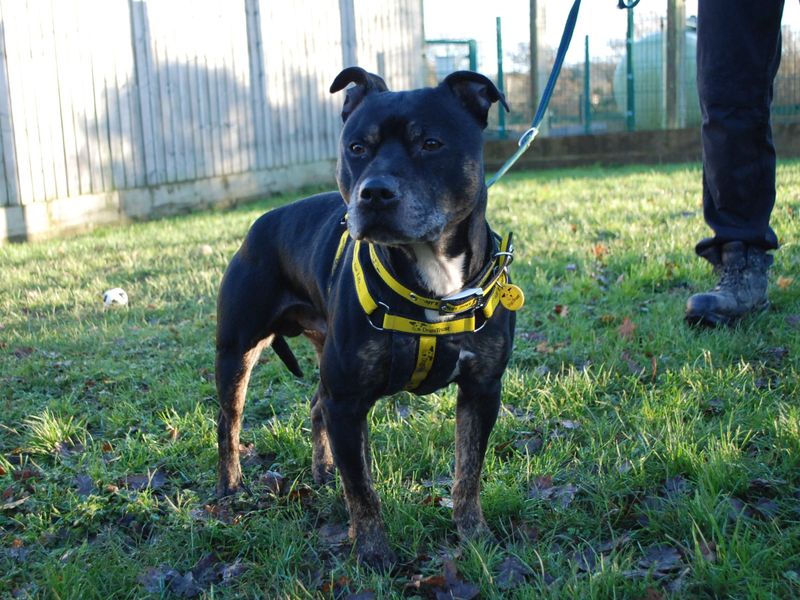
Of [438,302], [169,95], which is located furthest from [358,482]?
[169,95]

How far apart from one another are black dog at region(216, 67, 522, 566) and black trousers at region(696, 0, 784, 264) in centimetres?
207

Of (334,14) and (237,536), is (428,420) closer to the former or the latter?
(237,536)

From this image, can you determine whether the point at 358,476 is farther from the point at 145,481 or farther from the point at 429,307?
the point at 145,481

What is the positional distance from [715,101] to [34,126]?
774 cm

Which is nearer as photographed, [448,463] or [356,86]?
[356,86]

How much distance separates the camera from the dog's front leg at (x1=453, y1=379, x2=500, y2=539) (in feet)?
9.73

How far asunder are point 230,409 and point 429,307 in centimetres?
115

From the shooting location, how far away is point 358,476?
112 inches

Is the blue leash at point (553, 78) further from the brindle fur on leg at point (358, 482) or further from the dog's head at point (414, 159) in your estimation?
the brindle fur on leg at point (358, 482)

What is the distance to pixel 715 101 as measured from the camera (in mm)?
4648

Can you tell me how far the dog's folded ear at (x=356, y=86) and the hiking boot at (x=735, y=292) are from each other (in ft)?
7.68

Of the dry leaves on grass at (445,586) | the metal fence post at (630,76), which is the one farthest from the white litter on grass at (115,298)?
the metal fence post at (630,76)

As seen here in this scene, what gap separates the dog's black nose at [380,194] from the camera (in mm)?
2666

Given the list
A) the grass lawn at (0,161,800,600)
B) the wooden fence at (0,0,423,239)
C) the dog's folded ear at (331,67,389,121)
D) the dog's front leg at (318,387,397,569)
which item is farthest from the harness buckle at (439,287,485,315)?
the wooden fence at (0,0,423,239)
